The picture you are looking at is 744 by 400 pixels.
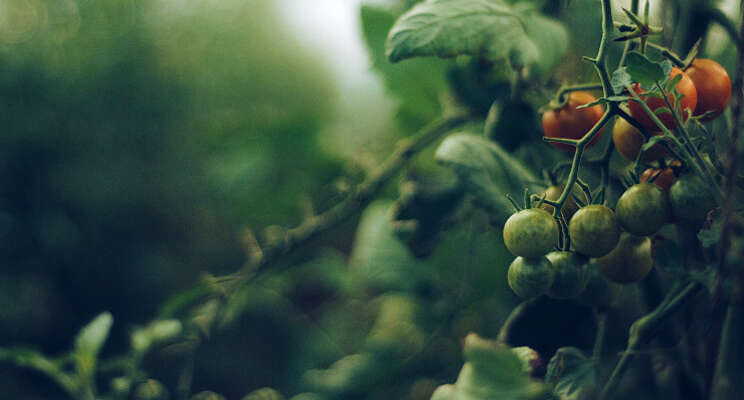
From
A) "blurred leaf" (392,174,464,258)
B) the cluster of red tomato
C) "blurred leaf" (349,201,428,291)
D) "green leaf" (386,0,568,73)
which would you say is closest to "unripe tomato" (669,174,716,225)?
the cluster of red tomato

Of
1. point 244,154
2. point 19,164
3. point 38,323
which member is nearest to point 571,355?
point 244,154

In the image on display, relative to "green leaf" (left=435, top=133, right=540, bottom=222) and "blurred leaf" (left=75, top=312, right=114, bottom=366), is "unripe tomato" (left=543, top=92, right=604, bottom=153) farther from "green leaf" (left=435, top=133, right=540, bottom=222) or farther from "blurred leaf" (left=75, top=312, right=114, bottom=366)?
"blurred leaf" (left=75, top=312, right=114, bottom=366)

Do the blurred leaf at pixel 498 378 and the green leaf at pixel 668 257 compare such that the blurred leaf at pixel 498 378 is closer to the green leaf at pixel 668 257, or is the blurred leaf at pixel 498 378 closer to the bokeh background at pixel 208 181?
the green leaf at pixel 668 257

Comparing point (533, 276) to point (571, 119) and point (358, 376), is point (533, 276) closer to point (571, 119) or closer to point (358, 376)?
point (571, 119)

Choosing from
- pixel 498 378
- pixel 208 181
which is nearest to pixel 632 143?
pixel 498 378

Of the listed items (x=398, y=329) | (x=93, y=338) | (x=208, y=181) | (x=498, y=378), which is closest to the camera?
(x=498, y=378)

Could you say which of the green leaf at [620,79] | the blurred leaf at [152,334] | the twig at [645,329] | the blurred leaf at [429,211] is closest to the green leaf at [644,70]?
the green leaf at [620,79]
